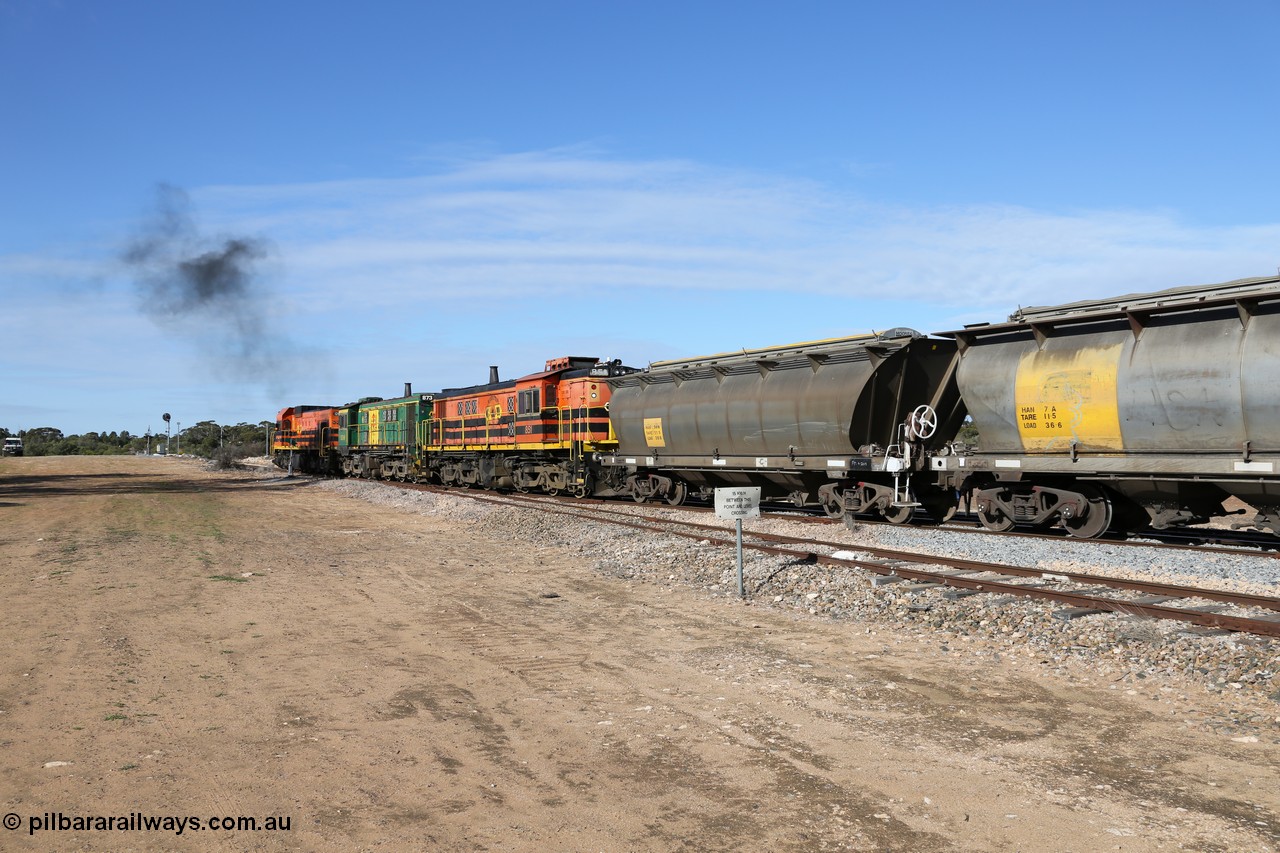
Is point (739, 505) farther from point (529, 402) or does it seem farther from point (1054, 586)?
point (529, 402)

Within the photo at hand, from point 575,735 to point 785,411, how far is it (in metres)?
15.2

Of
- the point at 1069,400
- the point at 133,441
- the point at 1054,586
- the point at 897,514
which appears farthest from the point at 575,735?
the point at 133,441

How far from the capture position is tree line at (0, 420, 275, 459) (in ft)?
436

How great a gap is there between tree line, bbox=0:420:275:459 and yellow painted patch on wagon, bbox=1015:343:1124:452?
121m

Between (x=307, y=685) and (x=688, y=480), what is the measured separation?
18.4 m

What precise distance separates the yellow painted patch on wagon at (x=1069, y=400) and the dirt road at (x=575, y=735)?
7509 millimetres

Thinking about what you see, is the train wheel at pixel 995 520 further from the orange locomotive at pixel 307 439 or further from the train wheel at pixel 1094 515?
the orange locomotive at pixel 307 439

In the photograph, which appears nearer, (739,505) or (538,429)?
(739,505)

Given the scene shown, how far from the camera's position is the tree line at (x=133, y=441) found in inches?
5231

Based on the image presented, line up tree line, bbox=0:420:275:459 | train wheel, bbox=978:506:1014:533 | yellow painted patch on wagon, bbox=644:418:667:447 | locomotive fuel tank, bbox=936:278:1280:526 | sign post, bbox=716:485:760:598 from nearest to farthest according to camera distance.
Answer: sign post, bbox=716:485:760:598 < locomotive fuel tank, bbox=936:278:1280:526 < train wheel, bbox=978:506:1014:533 < yellow painted patch on wagon, bbox=644:418:667:447 < tree line, bbox=0:420:275:459

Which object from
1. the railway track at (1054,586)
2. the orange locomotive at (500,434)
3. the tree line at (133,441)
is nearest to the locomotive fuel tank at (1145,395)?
the railway track at (1054,586)

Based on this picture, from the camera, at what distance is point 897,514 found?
20.1m

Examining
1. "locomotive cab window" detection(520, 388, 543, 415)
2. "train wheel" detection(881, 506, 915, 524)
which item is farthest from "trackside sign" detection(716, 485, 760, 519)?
"locomotive cab window" detection(520, 388, 543, 415)

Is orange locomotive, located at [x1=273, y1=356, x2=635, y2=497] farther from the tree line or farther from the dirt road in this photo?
the tree line
